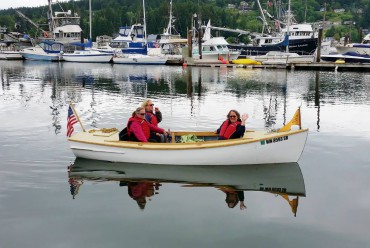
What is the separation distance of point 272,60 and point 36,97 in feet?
145

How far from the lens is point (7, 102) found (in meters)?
29.1

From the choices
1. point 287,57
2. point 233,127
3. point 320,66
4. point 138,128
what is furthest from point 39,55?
point 233,127

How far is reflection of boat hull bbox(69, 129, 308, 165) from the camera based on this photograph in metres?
13.6

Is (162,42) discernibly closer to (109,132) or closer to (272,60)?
(272,60)

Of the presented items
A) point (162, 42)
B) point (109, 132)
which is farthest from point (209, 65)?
point (109, 132)

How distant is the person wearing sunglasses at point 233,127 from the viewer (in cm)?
1378

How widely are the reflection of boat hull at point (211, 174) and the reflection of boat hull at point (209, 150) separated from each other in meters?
0.21

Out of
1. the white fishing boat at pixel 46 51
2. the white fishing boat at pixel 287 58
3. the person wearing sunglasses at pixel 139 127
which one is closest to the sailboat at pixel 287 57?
the white fishing boat at pixel 287 58

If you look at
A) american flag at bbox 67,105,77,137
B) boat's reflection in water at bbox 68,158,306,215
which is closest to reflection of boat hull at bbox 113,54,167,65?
american flag at bbox 67,105,77,137

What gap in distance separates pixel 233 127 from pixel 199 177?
202cm

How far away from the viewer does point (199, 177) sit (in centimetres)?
1363

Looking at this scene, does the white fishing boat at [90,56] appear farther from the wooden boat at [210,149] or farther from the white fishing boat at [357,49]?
the wooden boat at [210,149]

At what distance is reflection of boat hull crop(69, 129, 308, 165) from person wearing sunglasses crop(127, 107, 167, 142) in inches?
11.2

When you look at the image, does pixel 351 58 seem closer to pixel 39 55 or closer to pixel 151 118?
pixel 151 118
